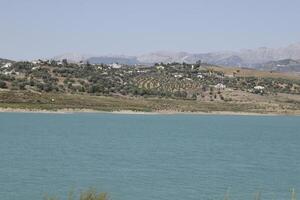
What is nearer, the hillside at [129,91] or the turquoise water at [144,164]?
the turquoise water at [144,164]

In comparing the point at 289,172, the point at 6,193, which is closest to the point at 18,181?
the point at 6,193

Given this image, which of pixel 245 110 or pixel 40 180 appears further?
pixel 245 110

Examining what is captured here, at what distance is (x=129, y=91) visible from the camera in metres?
154

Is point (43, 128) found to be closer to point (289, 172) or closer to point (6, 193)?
point (289, 172)

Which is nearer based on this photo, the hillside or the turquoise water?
the turquoise water

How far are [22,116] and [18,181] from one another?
248 feet

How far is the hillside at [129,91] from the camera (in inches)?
5025

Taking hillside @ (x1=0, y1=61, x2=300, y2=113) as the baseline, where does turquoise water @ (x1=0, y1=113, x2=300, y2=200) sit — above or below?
above

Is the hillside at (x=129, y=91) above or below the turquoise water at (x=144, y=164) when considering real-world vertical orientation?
below

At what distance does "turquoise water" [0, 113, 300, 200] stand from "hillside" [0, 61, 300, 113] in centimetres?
4382

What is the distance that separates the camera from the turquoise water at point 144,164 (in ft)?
112

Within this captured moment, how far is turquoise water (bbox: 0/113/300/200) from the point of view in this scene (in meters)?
34.1

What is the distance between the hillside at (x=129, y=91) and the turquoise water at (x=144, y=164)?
4382 cm

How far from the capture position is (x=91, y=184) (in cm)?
3547
